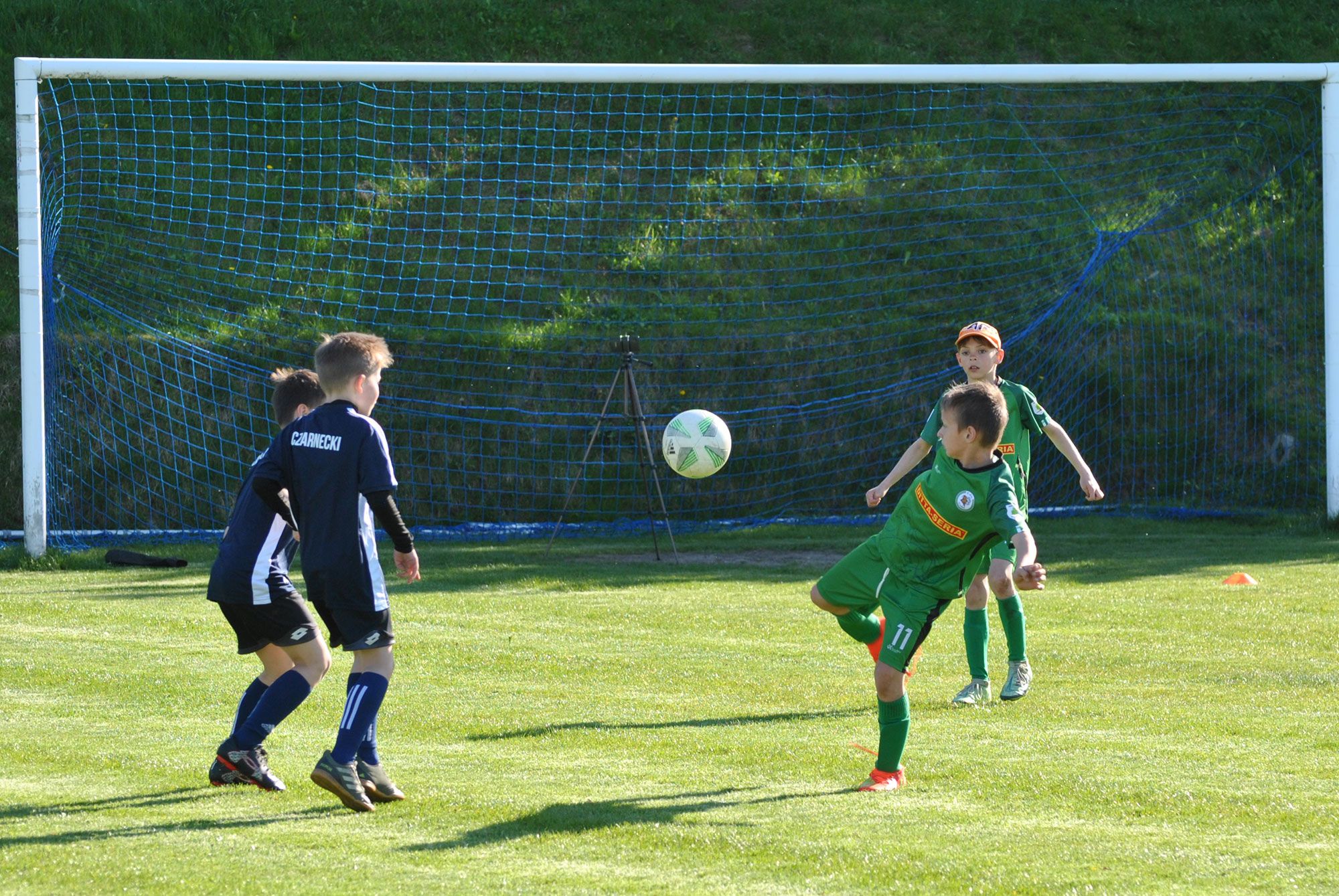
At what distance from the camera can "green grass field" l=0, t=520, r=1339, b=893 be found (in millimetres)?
4133

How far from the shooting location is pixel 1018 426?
23.4 ft

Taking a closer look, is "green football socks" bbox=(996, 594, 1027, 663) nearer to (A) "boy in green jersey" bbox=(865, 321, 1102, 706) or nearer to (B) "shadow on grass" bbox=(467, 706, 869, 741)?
(A) "boy in green jersey" bbox=(865, 321, 1102, 706)

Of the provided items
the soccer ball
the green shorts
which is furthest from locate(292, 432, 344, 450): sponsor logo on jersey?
the soccer ball

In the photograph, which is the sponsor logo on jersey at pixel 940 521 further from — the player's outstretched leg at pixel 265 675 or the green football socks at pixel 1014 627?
the player's outstretched leg at pixel 265 675

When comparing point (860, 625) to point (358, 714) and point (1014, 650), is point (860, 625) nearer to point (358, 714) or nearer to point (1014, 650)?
point (1014, 650)

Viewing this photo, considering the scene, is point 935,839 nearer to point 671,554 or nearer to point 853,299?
point 671,554

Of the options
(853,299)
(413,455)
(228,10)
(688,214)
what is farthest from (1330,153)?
(228,10)

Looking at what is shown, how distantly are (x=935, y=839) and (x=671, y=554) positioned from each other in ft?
27.1

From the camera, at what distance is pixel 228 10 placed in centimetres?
2020

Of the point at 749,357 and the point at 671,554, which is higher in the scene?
the point at 749,357

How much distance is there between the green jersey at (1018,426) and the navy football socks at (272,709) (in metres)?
3.24

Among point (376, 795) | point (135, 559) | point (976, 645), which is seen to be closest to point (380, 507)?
point (376, 795)

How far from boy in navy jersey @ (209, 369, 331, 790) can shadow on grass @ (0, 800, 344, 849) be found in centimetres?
34

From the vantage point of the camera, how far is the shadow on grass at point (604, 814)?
4426 millimetres
